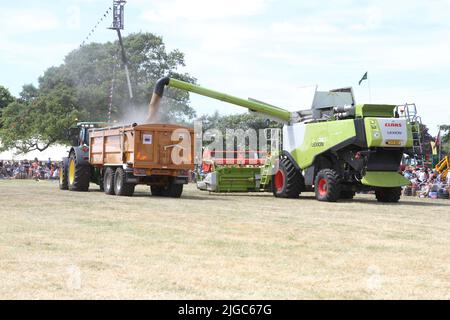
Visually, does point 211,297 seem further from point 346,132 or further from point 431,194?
point 431,194

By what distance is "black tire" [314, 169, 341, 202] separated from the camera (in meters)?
20.6

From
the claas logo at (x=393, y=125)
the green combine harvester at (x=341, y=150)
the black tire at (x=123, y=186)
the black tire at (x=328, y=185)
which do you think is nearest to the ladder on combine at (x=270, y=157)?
the green combine harvester at (x=341, y=150)

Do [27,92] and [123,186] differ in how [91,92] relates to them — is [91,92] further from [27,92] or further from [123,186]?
[123,186]

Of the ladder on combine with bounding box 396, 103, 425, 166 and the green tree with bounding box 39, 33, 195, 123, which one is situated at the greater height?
the green tree with bounding box 39, 33, 195, 123

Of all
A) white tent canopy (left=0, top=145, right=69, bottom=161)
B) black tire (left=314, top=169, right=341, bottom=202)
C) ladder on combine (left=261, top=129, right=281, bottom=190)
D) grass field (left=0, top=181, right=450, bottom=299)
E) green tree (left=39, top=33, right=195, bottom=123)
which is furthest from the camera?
white tent canopy (left=0, top=145, right=69, bottom=161)

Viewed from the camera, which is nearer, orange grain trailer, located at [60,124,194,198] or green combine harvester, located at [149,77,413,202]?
green combine harvester, located at [149,77,413,202]

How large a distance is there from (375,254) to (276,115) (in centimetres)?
1498

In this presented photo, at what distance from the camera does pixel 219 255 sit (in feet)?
30.7

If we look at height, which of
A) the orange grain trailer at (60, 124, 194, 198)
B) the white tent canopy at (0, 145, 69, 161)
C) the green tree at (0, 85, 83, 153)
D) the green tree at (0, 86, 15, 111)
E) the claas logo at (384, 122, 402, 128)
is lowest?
the orange grain trailer at (60, 124, 194, 198)

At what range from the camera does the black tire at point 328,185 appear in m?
20.6

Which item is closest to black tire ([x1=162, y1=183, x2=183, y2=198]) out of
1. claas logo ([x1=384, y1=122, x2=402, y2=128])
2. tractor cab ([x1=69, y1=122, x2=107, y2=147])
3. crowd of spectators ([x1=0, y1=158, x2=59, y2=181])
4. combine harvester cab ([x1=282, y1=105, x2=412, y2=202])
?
combine harvester cab ([x1=282, y1=105, x2=412, y2=202])

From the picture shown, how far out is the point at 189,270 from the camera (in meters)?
8.14

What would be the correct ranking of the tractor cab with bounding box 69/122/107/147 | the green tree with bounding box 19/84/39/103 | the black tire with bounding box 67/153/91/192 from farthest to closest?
the green tree with bounding box 19/84/39/103
the tractor cab with bounding box 69/122/107/147
the black tire with bounding box 67/153/91/192

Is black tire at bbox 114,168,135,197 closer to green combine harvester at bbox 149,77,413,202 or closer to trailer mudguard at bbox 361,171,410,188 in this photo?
green combine harvester at bbox 149,77,413,202
